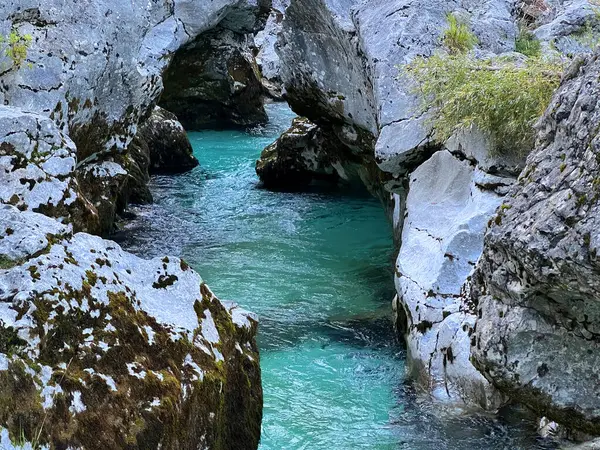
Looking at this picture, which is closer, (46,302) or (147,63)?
(46,302)

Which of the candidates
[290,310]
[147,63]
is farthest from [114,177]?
[290,310]

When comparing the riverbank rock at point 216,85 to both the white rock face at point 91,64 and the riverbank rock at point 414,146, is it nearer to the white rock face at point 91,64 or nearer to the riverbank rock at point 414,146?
the riverbank rock at point 414,146

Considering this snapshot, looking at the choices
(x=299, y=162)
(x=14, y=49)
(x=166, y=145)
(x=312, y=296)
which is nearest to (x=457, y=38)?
(x=312, y=296)

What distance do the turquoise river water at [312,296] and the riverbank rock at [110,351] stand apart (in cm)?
200

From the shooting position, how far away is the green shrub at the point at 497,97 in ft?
28.1

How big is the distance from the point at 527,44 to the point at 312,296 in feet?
14.2

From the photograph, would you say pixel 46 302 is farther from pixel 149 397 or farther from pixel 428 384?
pixel 428 384

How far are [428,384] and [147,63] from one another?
23.5 ft

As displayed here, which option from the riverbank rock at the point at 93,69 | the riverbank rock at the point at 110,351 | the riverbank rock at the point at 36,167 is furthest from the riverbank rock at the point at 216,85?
the riverbank rock at the point at 110,351

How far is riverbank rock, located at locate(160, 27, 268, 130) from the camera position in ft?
81.0

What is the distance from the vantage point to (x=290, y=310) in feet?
36.2

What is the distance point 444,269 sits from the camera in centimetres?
884

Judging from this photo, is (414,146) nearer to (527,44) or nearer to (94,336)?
(527,44)

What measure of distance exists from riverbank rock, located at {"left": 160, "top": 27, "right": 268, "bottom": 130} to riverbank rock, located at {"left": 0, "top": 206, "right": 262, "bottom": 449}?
63.2 feet
